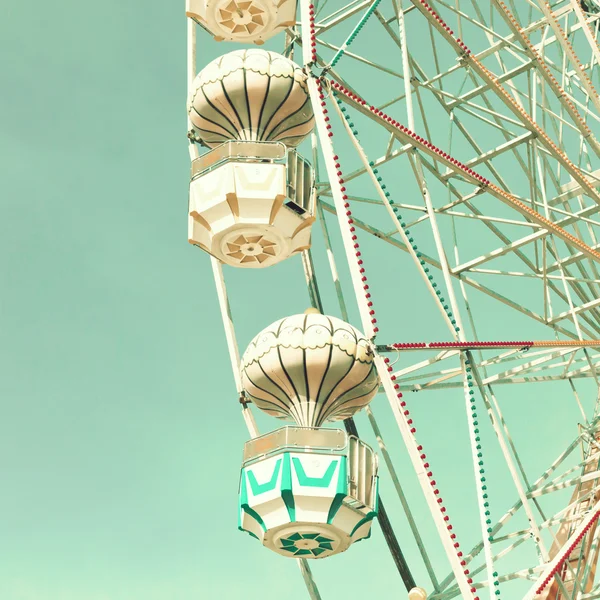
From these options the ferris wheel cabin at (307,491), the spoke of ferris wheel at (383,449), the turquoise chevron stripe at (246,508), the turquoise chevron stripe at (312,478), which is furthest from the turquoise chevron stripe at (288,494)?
the spoke of ferris wheel at (383,449)

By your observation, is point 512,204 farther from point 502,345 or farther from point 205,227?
point 205,227

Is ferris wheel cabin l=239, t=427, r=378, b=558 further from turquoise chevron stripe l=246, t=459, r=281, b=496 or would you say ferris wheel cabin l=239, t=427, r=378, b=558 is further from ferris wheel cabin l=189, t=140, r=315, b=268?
ferris wheel cabin l=189, t=140, r=315, b=268

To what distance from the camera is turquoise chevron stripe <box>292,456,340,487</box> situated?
14914mm

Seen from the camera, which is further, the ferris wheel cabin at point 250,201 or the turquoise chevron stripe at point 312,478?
the ferris wheel cabin at point 250,201

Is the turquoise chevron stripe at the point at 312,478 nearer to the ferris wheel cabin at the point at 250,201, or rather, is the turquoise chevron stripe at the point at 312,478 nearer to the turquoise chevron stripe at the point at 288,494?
the turquoise chevron stripe at the point at 288,494

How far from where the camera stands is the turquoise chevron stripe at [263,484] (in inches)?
592

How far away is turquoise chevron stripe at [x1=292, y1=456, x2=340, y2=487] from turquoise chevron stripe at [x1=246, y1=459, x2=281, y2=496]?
24 cm

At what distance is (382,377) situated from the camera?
1495 cm

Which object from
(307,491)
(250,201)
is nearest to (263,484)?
(307,491)

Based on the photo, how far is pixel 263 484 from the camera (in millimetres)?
15156

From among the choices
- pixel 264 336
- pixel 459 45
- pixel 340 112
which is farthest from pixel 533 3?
pixel 264 336

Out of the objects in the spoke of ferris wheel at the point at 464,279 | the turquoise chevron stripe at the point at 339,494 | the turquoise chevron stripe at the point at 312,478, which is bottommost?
the turquoise chevron stripe at the point at 339,494

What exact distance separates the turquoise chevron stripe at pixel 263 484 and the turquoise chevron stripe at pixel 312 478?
0.24 m

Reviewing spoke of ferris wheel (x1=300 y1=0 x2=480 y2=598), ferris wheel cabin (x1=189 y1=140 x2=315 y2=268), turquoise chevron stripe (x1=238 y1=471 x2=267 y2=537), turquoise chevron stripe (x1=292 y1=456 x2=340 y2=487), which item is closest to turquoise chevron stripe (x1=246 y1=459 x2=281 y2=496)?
turquoise chevron stripe (x1=238 y1=471 x2=267 y2=537)
